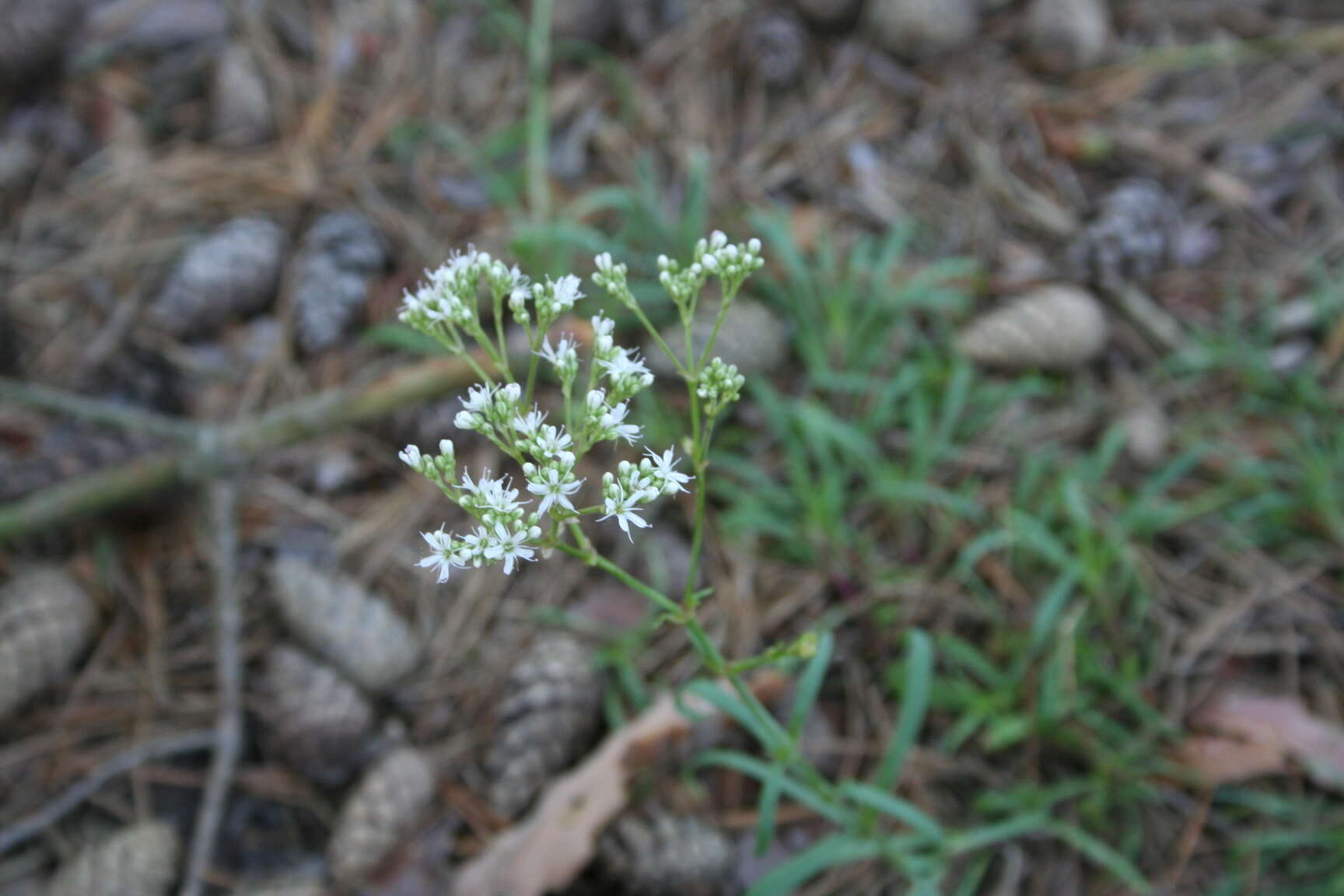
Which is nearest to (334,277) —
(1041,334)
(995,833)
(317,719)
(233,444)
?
(233,444)

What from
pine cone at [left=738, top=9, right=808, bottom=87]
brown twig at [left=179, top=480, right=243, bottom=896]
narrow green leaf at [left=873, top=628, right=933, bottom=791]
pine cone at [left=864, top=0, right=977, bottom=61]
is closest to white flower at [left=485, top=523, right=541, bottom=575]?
narrow green leaf at [left=873, top=628, right=933, bottom=791]

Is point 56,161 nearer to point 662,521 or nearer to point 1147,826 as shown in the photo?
point 662,521

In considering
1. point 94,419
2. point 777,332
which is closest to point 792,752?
point 777,332

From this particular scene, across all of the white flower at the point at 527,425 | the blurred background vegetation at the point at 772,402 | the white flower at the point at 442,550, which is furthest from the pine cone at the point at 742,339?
the white flower at the point at 442,550

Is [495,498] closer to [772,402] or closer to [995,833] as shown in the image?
[772,402]

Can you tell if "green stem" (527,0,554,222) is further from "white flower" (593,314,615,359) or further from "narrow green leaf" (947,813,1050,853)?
"narrow green leaf" (947,813,1050,853)

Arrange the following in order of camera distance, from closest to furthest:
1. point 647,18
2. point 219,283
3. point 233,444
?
point 233,444
point 219,283
point 647,18

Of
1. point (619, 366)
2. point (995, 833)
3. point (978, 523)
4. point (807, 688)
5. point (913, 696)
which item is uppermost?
point (619, 366)
